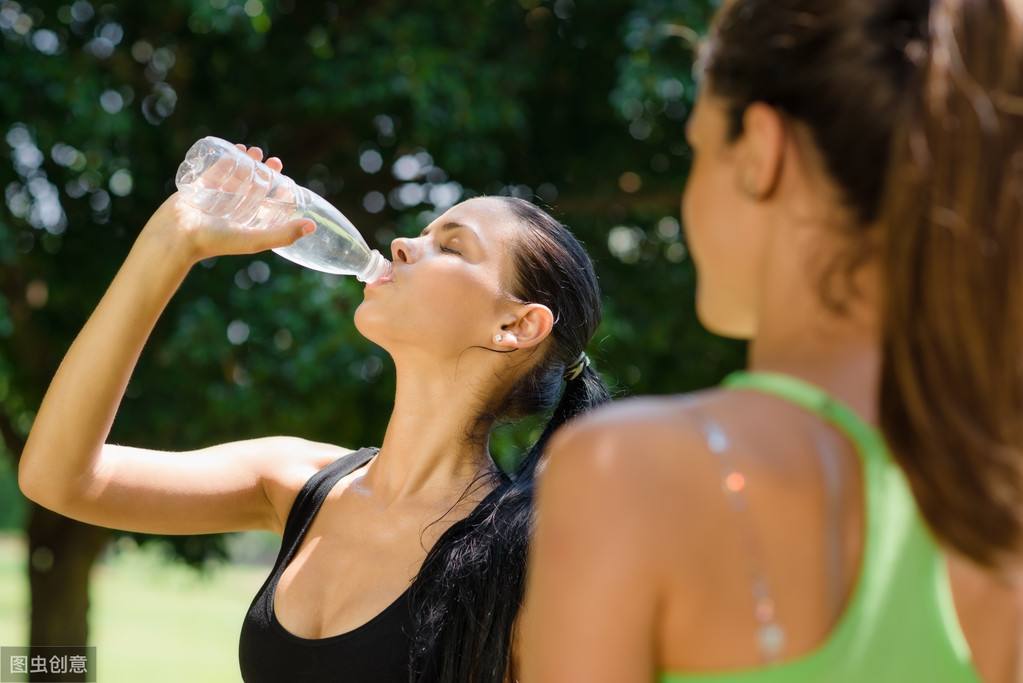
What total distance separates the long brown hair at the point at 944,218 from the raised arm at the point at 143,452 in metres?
1.68

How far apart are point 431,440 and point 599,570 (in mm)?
1654

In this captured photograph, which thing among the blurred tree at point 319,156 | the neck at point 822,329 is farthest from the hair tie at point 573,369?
the blurred tree at point 319,156

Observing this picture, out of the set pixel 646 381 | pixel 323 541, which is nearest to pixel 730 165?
pixel 323 541

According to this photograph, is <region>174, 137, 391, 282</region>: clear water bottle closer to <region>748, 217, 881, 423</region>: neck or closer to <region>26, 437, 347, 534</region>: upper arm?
<region>26, 437, 347, 534</region>: upper arm

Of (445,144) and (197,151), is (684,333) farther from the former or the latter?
(197,151)

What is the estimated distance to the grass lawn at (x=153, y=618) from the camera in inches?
480

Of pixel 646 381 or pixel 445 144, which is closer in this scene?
pixel 445 144

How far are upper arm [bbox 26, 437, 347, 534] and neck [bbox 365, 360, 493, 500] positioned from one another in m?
0.23

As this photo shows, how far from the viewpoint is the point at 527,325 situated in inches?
107

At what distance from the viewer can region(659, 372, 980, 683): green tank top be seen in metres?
0.98

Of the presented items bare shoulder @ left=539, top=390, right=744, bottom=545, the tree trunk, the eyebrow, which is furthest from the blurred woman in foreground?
the tree trunk

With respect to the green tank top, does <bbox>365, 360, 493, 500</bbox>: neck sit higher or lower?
lower

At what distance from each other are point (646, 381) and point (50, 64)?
3.64 metres

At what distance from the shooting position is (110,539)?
289 inches
